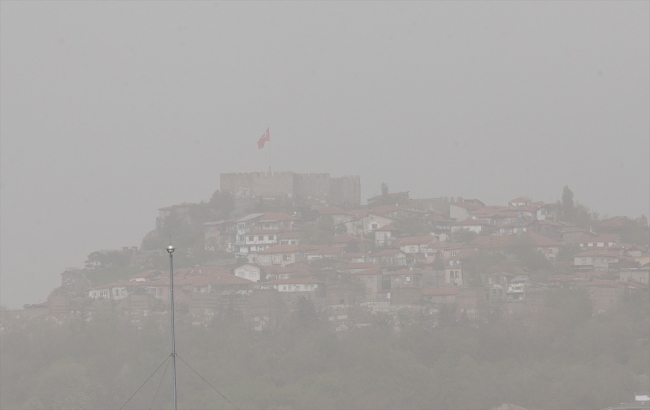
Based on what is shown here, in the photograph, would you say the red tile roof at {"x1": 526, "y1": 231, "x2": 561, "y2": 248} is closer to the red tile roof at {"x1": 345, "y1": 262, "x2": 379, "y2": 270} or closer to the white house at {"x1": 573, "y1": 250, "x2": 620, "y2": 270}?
the white house at {"x1": 573, "y1": 250, "x2": 620, "y2": 270}

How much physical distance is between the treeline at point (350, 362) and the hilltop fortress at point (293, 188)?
43.0ft

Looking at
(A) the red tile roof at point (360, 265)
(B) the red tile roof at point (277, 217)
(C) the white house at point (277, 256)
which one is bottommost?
(A) the red tile roof at point (360, 265)

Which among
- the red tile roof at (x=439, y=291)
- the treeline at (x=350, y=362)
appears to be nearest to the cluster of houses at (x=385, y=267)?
the red tile roof at (x=439, y=291)

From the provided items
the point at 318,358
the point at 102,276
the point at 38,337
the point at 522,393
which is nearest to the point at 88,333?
the point at 38,337

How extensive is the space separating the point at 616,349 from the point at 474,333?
19.9 feet

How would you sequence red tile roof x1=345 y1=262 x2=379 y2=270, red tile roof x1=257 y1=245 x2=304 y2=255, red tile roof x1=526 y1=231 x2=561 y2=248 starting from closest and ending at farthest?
red tile roof x1=345 y1=262 x2=379 y2=270, red tile roof x1=526 y1=231 x2=561 y2=248, red tile roof x1=257 y1=245 x2=304 y2=255

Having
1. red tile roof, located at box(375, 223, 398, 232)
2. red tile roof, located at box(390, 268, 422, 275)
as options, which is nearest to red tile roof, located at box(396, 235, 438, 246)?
red tile roof, located at box(375, 223, 398, 232)

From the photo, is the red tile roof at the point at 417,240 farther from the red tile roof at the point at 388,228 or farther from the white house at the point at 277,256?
the white house at the point at 277,256

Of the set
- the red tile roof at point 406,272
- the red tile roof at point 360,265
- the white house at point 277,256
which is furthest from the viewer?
the white house at point 277,256

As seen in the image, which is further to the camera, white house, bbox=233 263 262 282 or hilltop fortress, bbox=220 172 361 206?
hilltop fortress, bbox=220 172 361 206

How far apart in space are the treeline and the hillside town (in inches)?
49.4

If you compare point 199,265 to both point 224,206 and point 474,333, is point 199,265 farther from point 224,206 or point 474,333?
point 474,333

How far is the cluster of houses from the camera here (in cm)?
6272

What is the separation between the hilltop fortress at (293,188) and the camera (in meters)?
74.8
